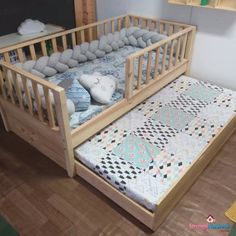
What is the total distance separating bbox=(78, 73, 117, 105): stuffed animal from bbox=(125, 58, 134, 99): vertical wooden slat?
0.11m

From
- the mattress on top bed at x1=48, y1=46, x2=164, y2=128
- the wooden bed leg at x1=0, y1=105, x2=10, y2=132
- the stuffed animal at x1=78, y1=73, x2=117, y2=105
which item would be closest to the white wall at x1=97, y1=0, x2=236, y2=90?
the mattress on top bed at x1=48, y1=46, x2=164, y2=128

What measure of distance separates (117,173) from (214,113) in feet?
3.18

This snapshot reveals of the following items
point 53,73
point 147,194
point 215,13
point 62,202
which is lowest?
point 62,202

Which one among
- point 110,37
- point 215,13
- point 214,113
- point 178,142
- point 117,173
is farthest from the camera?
point 110,37

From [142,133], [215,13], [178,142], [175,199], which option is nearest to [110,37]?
[215,13]

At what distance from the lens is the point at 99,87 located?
183cm

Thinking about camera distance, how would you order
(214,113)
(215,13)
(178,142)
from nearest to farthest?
(178,142) → (214,113) → (215,13)

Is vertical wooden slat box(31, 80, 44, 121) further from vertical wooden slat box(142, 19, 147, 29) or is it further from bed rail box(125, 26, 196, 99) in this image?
vertical wooden slat box(142, 19, 147, 29)

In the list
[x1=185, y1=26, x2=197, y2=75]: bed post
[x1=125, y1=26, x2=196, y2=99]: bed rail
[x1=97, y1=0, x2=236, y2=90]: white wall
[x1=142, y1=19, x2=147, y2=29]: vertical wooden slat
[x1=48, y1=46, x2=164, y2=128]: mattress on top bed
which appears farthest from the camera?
[x1=142, y1=19, x2=147, y2=29]: vertical wooden slat

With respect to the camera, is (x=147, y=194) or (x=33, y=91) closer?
(x=147, y=194)

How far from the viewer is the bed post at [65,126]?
1373mm

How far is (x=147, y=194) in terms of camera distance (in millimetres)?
1395

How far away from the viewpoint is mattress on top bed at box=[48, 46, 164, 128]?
1.71m

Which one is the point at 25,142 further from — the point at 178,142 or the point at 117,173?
the point at 178,142
